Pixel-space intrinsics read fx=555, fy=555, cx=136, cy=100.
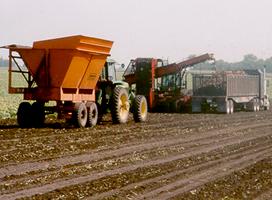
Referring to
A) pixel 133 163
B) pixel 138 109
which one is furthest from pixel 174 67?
pixel 133 163

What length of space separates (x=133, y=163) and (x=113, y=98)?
8.58 meters

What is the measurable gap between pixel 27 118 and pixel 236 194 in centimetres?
1098

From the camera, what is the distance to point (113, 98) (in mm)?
19875

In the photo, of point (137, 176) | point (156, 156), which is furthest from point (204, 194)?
point (156, 156)

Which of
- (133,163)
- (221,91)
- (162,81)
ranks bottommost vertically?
(133,163)

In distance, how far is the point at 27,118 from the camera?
1834 centimetres

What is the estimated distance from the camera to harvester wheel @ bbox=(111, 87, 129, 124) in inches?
783

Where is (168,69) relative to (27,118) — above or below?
above

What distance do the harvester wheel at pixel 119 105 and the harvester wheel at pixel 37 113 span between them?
2.64 meters

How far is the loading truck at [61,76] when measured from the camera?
17797mm

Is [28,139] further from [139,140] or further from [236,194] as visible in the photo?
[236,194]

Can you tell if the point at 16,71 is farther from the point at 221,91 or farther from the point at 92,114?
the point at 221,91

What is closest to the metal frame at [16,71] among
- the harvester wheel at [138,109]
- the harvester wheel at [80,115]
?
the harvester wheel at [80,115]

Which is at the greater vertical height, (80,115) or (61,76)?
(61,76)
